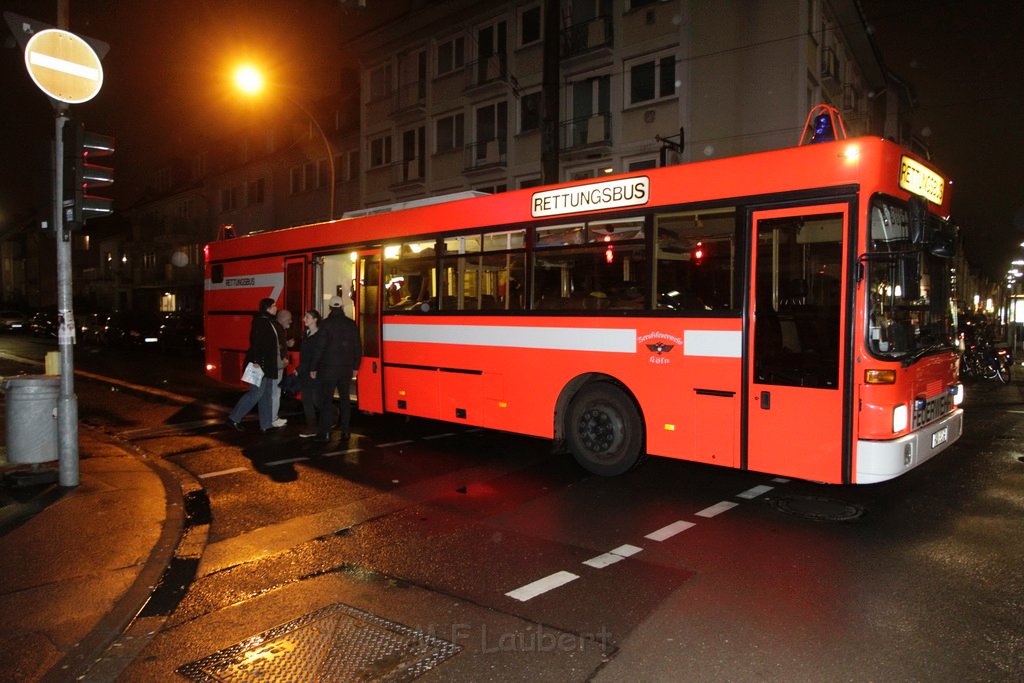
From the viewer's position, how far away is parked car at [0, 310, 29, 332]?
45469mm

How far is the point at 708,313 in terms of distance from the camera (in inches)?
257

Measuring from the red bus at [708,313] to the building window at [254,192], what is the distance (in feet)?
112

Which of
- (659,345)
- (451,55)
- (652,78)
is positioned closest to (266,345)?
(659,345)

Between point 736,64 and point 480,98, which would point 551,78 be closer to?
point 736,64

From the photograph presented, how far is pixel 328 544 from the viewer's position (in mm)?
5547

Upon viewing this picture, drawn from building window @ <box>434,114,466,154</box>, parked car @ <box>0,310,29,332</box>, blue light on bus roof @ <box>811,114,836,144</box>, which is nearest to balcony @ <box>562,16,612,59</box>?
building window @ <box>434,114,466,154</box>

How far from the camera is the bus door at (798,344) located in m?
5.78

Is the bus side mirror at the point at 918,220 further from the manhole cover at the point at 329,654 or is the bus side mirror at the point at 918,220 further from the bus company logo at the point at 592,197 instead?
the manhole cover at the point at 329,654

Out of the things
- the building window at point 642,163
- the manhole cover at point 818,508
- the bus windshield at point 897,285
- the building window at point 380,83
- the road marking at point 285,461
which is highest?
the building window at point 380,83

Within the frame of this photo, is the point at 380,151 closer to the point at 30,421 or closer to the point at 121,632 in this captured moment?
the point at 30,421

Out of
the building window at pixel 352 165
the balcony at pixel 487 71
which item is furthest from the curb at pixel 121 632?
the building window at pixel 352 165

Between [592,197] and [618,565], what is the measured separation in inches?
157

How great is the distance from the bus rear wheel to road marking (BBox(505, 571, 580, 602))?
8.26ft

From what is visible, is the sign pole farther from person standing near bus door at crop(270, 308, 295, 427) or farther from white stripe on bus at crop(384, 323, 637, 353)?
white stripe on bus at crop(384, 323, 637, 353)
